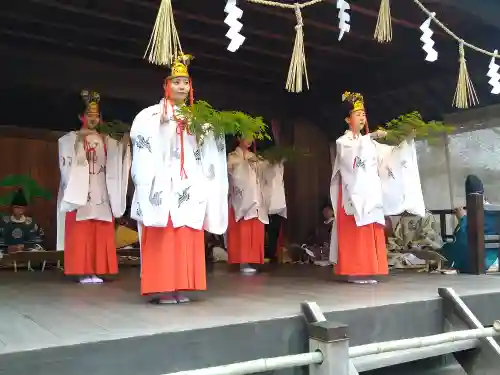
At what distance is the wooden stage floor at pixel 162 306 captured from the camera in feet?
7.88

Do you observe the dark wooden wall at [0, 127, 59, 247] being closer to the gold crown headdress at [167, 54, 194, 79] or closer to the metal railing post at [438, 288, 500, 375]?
the gold crown headdress at [167, 54, 194, 79]

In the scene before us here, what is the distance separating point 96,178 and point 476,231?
352 cm

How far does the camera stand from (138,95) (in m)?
6.78

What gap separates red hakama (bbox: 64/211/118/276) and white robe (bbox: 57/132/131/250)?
0.08m

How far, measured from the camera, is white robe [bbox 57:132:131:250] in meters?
4.56

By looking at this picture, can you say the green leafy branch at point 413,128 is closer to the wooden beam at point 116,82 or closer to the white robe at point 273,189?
the white robe at point 273,189

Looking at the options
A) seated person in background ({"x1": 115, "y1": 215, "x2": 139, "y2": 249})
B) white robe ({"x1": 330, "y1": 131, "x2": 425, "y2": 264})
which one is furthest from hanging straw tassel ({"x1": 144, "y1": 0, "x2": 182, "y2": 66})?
seated person in background ({"x1": 115, "y1": 215, "x2": 139, "y2": 249})

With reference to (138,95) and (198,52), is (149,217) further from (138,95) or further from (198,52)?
(138,95)

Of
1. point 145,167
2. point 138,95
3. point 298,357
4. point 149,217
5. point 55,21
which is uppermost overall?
point 55,21

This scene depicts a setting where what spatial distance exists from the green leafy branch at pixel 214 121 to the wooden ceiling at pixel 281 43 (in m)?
1.92

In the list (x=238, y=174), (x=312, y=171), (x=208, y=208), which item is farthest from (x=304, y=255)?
(x=208, y=208)

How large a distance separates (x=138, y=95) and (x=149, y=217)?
12.6ft

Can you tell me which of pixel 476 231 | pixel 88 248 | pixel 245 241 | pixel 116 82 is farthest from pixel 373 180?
pixel 116 82

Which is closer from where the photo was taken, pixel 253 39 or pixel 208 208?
pixel 208 208
